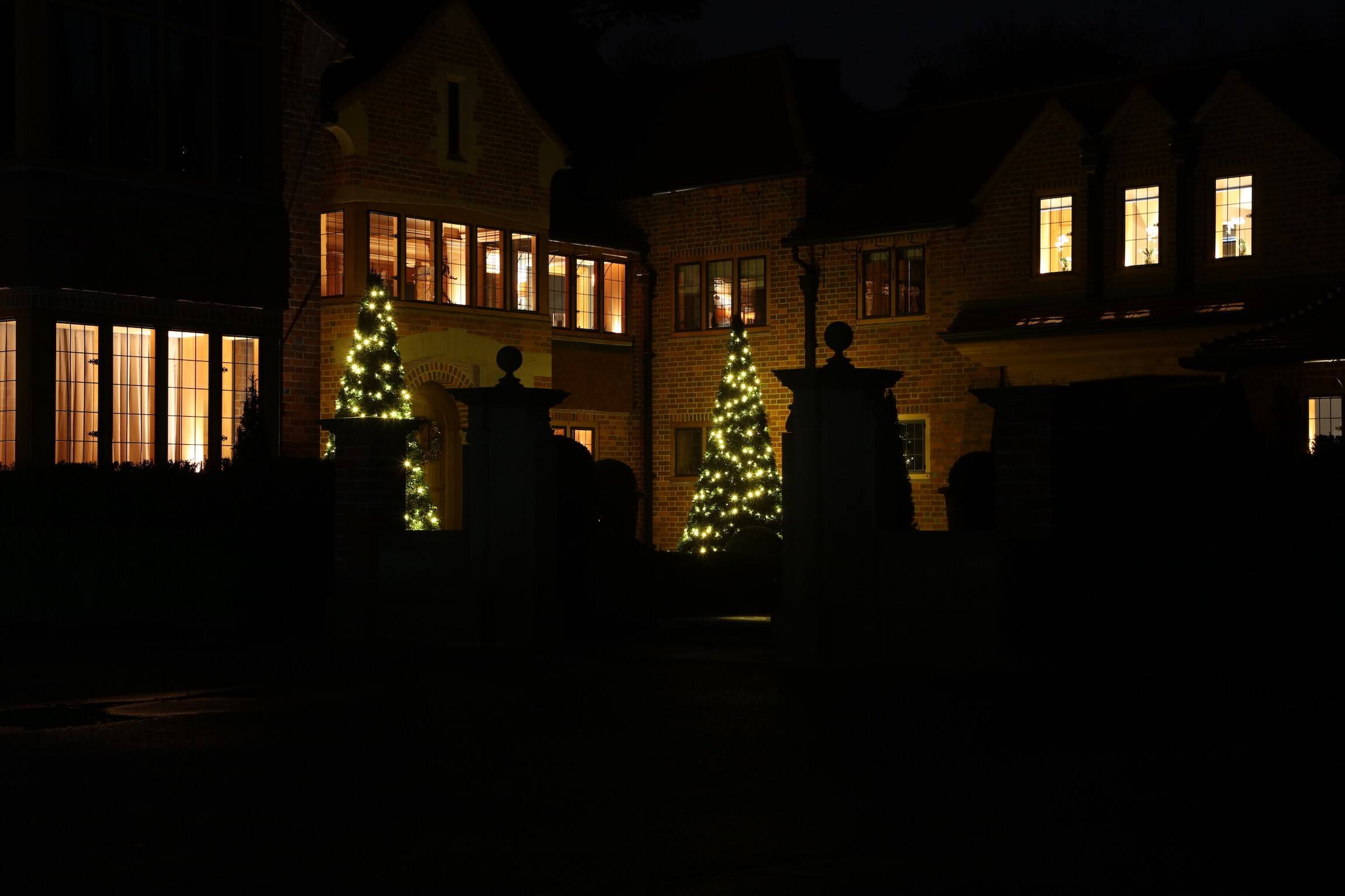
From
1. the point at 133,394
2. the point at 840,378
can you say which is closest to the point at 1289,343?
the point at 840,378

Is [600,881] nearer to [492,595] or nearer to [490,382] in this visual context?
[492,595]

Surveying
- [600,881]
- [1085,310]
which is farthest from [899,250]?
[600,881]

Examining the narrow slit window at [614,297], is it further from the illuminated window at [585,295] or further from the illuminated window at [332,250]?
the illuminated window at [332,250]

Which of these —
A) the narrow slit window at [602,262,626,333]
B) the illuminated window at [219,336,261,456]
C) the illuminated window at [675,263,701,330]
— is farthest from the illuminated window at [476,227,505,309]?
the illuminated window at [219,336,261,456]

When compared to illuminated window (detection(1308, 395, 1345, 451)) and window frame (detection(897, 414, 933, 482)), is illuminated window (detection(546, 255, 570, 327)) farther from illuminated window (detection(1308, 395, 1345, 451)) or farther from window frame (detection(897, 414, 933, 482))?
illuminated window (detection(1308, 395, 1345, 451))

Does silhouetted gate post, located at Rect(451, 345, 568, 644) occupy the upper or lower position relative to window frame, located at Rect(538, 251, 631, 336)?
lower

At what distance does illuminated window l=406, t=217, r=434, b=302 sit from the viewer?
26969mm

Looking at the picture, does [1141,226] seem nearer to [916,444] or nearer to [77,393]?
[916,444]

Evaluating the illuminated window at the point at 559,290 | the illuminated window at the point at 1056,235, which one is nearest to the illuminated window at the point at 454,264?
the illuminated window at the point at 559,290

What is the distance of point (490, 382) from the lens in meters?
27.6

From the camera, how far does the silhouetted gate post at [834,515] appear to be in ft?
43.7

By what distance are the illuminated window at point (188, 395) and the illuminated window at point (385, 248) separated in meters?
4.62

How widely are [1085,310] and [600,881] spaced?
73.5 ft

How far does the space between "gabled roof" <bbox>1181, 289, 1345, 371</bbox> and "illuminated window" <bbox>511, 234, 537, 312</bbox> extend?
11.5m
